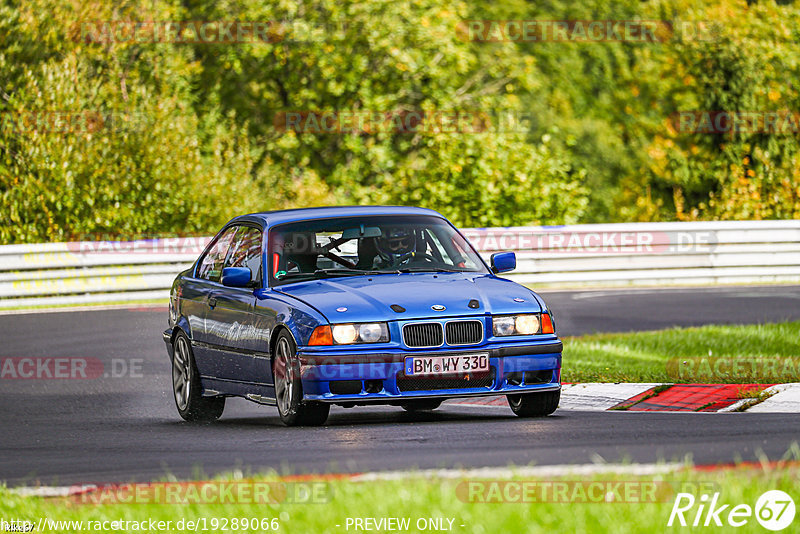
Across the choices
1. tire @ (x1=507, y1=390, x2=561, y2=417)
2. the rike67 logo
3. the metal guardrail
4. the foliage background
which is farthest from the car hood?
the foliage background

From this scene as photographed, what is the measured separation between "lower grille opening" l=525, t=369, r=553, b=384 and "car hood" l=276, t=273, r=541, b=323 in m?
0.43

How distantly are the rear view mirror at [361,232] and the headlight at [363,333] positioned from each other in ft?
4.58

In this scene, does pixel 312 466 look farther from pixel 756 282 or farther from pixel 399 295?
pixel 756 282

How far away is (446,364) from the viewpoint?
981 cm

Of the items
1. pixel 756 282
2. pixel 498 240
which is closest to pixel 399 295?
pixel 498 240

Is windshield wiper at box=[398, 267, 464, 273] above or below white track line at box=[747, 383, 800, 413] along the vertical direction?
above

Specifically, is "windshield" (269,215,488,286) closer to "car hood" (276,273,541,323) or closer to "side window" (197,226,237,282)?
"car hood" (276,273,541,323)

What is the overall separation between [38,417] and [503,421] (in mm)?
4114

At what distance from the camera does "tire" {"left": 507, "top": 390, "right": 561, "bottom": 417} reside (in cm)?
1051

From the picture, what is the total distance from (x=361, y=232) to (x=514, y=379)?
1.76m

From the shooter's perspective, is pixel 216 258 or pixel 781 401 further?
pixel 216 258

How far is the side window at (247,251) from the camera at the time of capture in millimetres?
11273

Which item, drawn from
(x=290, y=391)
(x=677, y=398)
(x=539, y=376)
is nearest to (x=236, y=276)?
(x=290, y=391)

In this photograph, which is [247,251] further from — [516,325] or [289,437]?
[516,325]
